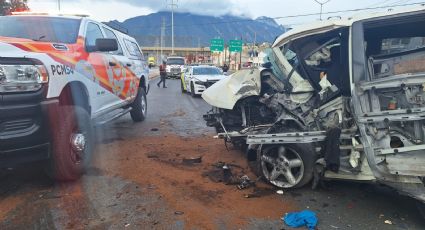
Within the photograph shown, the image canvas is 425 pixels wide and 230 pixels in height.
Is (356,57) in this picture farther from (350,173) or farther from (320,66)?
(350,173)

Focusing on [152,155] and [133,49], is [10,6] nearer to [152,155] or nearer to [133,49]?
[133,49]

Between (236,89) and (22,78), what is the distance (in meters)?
2.93

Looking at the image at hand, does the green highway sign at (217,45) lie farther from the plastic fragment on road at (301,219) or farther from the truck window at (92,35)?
the plastic fragment on road at (301,219)

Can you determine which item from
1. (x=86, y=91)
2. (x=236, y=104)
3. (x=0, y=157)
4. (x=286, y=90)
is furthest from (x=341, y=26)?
(x=0, y=157)

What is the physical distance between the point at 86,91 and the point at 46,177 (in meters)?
1.27

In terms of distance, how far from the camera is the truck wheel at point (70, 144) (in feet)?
15.2

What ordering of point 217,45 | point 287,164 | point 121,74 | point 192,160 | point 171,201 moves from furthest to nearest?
point 217,45
point 121,74
point 192,160
point 287,164
point 171,201

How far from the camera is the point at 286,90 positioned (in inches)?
207

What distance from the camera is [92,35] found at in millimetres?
6336

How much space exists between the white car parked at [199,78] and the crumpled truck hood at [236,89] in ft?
36.1

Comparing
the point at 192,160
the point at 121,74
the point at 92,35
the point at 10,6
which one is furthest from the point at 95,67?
the point at 10,6

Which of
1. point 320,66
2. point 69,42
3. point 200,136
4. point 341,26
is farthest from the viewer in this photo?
point 200,136

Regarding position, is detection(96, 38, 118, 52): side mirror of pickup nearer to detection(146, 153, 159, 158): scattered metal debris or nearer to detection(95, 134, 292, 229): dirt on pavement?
detection(95, 134, 292, 229): dirt on pavement

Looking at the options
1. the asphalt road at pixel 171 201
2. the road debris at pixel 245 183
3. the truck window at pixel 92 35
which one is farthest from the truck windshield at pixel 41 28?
the road debris at pixel 245 183
